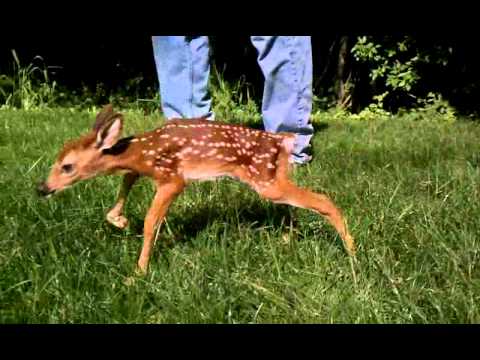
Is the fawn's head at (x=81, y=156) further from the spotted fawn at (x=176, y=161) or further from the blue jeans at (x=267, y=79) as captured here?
the blue jeans at (x=267, y=79)

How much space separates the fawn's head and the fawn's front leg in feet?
0.83

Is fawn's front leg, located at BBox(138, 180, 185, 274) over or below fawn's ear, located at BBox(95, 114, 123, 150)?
below

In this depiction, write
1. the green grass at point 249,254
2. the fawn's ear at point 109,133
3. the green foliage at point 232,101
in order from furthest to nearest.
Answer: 1. the green foliage at point 232,101
2. the fawn's ear at point 109,133
3. the green grass at point 249,254

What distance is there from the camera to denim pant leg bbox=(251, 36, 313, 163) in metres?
4.42

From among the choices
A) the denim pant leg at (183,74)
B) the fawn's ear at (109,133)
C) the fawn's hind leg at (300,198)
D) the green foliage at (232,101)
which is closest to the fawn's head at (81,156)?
the fawn's ear at (109,133)

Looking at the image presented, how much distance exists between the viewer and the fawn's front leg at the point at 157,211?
2725 millimetres

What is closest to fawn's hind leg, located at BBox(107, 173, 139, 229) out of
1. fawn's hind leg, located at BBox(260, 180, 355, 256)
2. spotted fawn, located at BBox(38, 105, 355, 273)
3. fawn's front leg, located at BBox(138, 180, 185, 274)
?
spotted fawn, located at BBox(38, 105, 355, 273)

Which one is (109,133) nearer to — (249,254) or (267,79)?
(249,254)

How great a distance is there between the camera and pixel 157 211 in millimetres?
2773

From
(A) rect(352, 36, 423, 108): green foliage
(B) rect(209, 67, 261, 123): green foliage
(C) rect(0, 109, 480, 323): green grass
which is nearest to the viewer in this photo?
(C) rect(0, 109, 480, 323): green grass

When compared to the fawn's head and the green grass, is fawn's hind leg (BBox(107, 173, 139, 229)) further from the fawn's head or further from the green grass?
the fawn's head

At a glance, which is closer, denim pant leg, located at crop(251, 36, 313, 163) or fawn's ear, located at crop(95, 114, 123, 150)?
fawn's ear, located at crop(95, 114, 123, 150)

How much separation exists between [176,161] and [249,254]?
437 millimetres

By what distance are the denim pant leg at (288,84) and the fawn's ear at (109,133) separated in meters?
1.83
